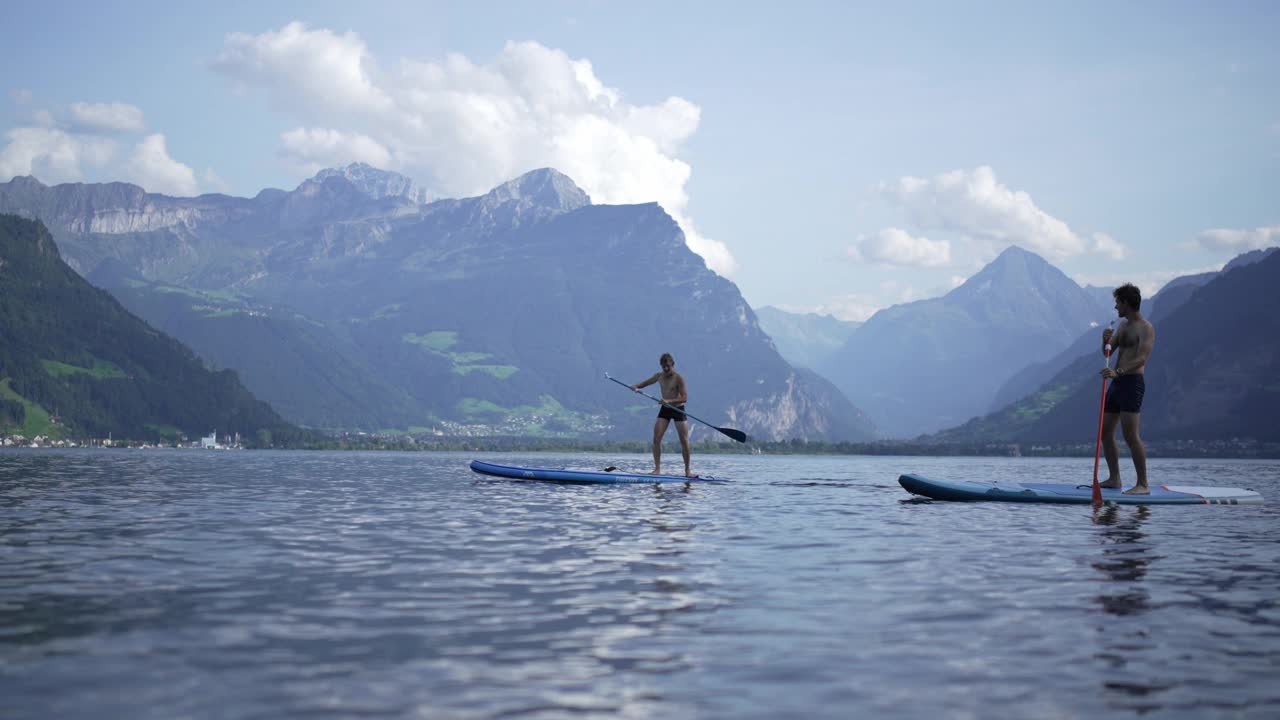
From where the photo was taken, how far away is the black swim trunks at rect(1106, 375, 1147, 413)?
84.3ft

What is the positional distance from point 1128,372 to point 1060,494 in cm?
437

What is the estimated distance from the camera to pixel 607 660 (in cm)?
898

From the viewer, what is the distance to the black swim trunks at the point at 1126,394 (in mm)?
25688

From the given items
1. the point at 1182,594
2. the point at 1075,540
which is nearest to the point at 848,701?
the point at 1182,594

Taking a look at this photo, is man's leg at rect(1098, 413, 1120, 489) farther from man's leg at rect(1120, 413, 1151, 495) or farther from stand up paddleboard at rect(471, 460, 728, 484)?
stand up paddleboard at rect(471, 460, 728, 484)

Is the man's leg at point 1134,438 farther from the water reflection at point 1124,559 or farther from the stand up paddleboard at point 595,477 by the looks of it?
the stand up paddleboard at point 595,477

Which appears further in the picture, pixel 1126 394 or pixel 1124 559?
pixel 1126 394

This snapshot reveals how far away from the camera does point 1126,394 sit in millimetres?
25812

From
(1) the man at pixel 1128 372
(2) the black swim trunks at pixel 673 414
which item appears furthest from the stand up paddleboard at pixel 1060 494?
(2) the black swim trunks at pixel 673 414

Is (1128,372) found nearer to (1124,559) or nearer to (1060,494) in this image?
(1060,494)

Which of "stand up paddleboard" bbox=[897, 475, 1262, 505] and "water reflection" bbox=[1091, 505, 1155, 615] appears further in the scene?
"stand up paddleboard" bbox=[897, 475, 1262, 505]

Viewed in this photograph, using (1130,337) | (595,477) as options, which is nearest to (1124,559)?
(1130,337)

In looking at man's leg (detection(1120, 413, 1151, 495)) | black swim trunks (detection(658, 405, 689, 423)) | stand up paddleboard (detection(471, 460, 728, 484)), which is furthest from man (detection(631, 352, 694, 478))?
man's leg (detection(1120, 413, 1151, 495))

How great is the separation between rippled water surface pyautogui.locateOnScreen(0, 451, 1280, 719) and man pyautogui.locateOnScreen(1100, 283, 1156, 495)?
4.37 metres
